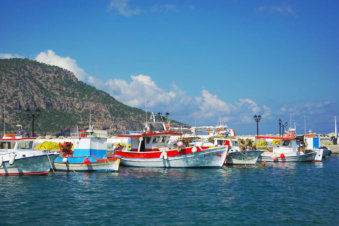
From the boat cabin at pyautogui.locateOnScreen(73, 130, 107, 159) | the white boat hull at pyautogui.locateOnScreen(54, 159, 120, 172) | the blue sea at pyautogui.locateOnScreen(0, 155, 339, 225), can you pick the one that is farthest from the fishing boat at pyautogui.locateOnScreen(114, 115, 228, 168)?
the white boat hull at pyautogui.locateOnScreen(54, 159, 120, 172)

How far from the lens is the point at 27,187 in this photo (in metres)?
23.4

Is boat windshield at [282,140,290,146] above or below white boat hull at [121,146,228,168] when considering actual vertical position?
above

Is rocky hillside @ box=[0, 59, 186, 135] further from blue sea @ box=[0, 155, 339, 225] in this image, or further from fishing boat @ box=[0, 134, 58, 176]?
blue sea @ box=[0, 155, 339, 225]

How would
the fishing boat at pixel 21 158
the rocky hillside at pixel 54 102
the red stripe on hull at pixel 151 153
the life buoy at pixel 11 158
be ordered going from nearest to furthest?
the life buoy at pixel 11 158 → the fishing boat at pixel 21 158 → the red stripe on hull at pixel 151 153 → the rocky hillside at pixel 54 102

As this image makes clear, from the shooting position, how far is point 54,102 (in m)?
138

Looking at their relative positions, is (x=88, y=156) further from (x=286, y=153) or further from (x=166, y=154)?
(x=286, y=153)

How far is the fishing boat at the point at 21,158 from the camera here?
27.8m

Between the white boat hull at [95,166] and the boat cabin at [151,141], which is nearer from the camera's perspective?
the white boat hull at [95,166]

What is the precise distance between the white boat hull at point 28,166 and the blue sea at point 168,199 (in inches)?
36.3

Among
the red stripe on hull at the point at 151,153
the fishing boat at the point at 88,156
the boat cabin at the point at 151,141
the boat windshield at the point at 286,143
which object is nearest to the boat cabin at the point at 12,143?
the fishing boat at the point at 88,156

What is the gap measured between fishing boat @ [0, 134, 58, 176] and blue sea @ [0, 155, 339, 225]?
40.5 inches

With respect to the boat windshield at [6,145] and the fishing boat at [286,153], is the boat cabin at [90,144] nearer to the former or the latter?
the boat windshield at [6,145]

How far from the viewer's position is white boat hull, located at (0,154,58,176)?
27889 mm

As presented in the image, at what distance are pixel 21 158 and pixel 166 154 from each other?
1445cm
